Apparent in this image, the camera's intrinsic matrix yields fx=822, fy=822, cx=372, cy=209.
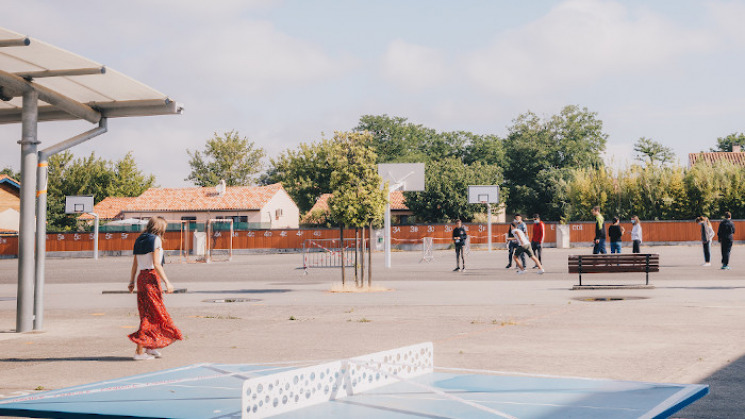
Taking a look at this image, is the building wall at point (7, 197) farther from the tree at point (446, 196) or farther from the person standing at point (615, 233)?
the person standing at point (615, 233)

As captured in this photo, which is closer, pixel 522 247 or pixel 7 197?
pixel 522 247

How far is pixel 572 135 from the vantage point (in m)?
90.7

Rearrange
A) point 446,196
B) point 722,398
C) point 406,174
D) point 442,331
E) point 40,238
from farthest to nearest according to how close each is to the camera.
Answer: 1. point 446,196
2. point 406,174
3. point 40,238
4. point 442,331
5. point 722,398

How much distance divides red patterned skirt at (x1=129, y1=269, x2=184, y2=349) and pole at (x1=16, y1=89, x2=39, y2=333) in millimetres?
3440

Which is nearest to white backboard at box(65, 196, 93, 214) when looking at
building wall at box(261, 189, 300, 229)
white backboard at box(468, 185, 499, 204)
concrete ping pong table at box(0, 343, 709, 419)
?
building wall at box(261, 189, 300, 229)

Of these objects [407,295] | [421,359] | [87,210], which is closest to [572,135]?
[87,210]

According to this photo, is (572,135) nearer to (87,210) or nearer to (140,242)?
(87,210)

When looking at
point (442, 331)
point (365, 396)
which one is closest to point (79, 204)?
point (442, 331)

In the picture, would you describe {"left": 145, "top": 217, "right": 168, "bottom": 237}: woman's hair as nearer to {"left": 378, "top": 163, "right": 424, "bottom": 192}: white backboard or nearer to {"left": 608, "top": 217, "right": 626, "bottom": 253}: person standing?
{"left": 608, "top": 217, "right": 626, "bottom": 253}: person standing

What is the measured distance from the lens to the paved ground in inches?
317

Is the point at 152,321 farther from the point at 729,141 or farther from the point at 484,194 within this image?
the point at 729,141

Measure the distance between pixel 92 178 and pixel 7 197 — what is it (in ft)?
71.6

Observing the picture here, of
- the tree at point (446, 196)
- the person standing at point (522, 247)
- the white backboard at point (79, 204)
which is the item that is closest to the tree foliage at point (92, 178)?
the white backboard at point (79, 204)

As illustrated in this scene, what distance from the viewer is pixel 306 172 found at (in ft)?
303
